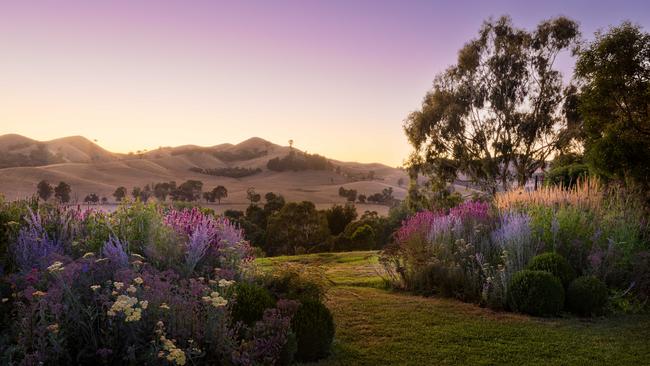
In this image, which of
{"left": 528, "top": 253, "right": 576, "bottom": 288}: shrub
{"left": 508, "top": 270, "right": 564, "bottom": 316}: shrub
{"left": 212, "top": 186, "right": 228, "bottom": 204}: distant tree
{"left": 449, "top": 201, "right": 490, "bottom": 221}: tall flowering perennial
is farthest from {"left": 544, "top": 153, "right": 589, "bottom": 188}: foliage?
{"left": 212, "top": 186, "right": 228, "bottom": 204}: distant tree

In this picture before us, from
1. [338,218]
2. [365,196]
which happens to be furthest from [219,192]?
[365,196]

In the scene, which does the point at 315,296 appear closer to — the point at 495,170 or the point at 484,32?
the point at 495,170

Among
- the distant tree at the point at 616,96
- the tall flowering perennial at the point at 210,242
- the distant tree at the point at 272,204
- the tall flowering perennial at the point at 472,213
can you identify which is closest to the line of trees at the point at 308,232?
the distant tree at the point at 272,204

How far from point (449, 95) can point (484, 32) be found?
406 cm

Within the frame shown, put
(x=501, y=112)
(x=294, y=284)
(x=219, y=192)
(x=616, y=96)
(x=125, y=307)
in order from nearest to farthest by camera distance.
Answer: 1. (x=125, y=307)
2. (x=294, y=284)
3. (x=616, y=96)
4. (x=501, y=112)
5. (x=219, y=192)

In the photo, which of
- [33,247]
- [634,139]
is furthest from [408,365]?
[634,139]

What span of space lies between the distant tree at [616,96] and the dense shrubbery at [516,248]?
84.7 inches

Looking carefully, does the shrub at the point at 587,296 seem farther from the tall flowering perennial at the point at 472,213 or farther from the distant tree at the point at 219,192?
the distant tree at the point at 219,192

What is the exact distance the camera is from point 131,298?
3.64 m

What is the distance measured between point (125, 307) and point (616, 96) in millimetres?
13547

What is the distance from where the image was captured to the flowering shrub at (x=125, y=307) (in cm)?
378

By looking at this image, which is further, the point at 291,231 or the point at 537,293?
the point at 291,231

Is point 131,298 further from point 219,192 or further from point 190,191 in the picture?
point 190,191

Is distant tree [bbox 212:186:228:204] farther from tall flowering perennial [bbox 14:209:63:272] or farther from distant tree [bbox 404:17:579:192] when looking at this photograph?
tall flowering perennial [bbox 14:209:63:272]
